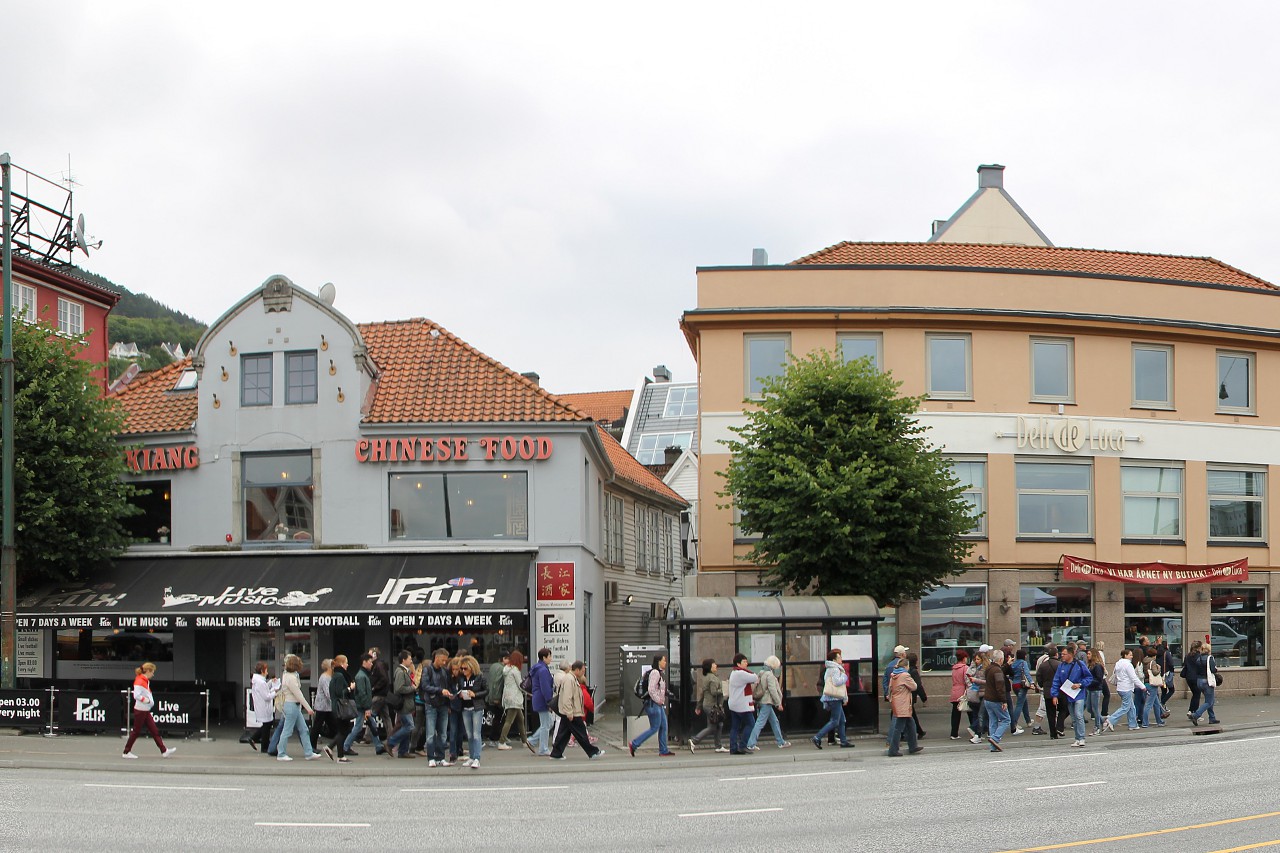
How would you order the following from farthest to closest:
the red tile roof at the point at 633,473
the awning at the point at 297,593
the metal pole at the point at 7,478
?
the red tile roof at the point at 633,473 → the awning at the point at 297,593 → the metal pole at the point at 7,478

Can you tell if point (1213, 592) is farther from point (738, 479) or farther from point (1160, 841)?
point (1160, 841)

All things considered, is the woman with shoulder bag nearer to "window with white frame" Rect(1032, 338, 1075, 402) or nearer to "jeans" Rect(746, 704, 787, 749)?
"jeans" Rect(746, 704, 787, 749)

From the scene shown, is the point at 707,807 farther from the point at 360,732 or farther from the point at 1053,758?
the point at 360,732

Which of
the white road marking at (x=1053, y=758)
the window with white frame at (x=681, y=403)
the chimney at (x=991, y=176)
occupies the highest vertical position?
the chimney at (x=991, y=176)

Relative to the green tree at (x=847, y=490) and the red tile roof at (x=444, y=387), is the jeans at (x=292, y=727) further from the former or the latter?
the green tree at (x=847, y=490)

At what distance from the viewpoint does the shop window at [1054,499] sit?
107ft

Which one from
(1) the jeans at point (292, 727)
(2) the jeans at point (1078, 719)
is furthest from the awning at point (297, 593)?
(2) the jeans at point (1078, 719)

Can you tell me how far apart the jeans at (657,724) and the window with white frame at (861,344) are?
12808mm

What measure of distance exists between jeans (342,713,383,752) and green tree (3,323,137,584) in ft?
26.7

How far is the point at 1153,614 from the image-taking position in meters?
32.8

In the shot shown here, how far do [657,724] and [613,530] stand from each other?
46.3 feet

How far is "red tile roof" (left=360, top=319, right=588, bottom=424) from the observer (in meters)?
28.5

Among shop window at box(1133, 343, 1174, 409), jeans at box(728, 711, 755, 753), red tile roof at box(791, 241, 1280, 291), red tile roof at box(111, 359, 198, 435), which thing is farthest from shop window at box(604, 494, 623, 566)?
shop window at box(1133, 343, 1174, 409)

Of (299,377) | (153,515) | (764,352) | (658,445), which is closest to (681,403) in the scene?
(658,445)
